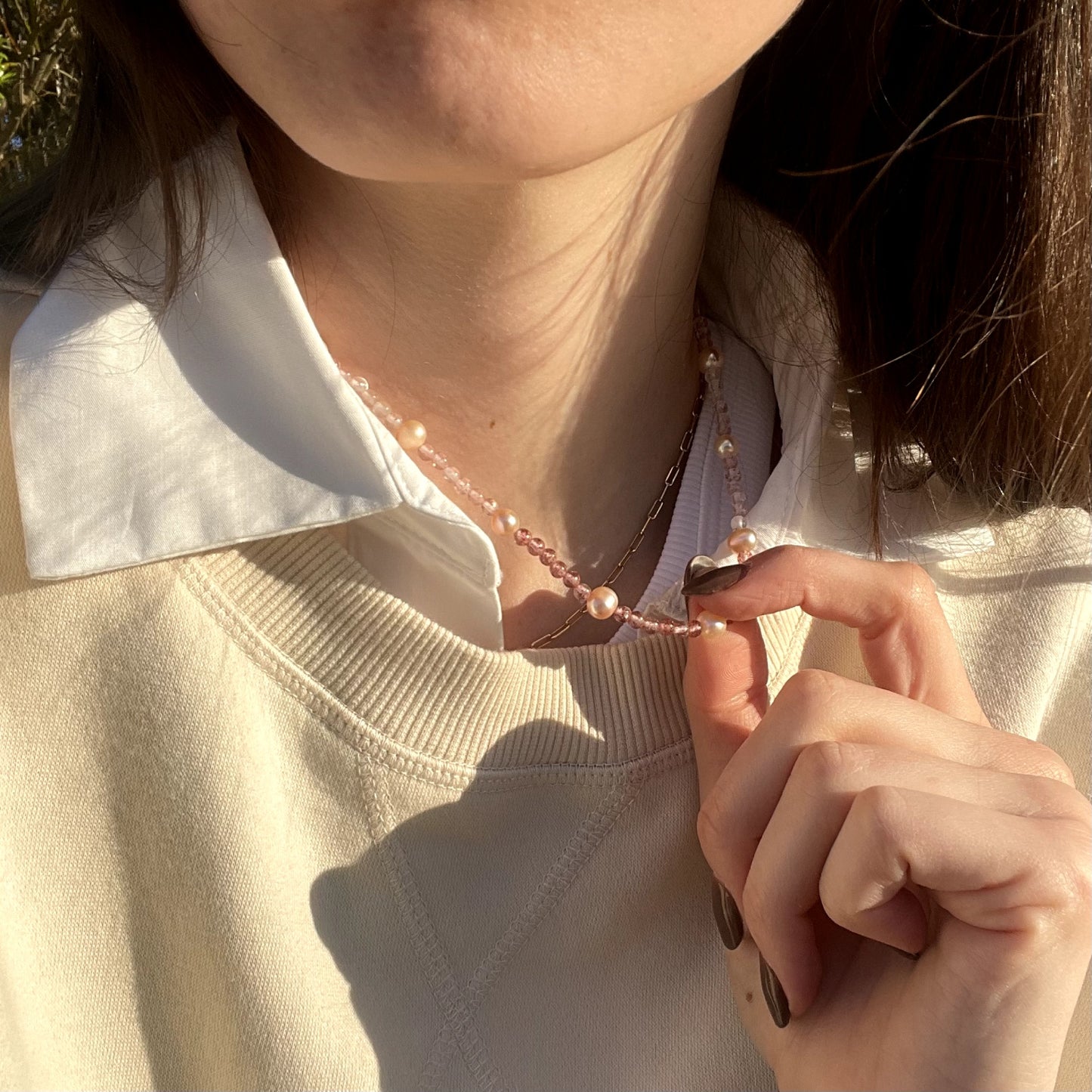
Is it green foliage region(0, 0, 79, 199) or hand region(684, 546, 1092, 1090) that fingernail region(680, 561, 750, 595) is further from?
green foliage region(0, 0, 79, 199)

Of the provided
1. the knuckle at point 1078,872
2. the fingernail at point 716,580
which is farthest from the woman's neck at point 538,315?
the knuckle at point 1078,872

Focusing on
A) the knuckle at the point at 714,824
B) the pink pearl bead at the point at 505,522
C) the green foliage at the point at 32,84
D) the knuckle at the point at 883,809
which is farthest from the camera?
the green foliage at the point at 32,84

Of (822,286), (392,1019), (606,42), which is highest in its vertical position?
(606,42)

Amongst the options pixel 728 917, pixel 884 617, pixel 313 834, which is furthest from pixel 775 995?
pixel 313 834

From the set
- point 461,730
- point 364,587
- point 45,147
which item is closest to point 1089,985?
point 461,730

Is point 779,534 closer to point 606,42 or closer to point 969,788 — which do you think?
point 969,788

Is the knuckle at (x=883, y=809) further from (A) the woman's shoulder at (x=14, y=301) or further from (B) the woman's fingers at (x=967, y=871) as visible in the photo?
(A) the woman's shoulder at (x=14, y=301)
